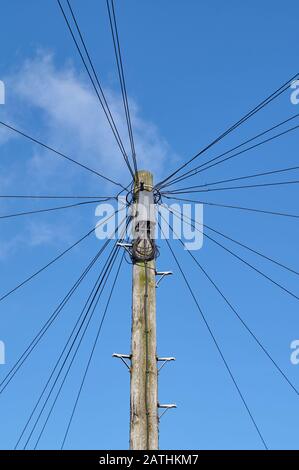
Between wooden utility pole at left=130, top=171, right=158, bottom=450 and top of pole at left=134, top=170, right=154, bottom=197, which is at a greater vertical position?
top of pole at left=134, top=170, right=154, bottom=197

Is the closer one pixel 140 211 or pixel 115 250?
pixel 140 211

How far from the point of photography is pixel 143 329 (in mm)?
8836

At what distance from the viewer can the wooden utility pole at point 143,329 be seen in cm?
820

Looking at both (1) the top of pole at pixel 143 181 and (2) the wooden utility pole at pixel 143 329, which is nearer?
(2) the wooden utility pole at pixel 143 329

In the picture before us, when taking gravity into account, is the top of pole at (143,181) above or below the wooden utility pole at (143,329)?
above

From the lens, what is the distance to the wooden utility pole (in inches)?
323

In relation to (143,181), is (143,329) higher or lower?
lower

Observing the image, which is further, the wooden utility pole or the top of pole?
the top of pole

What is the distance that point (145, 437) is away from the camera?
8102 millimetres

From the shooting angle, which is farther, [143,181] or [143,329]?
[143,181]
